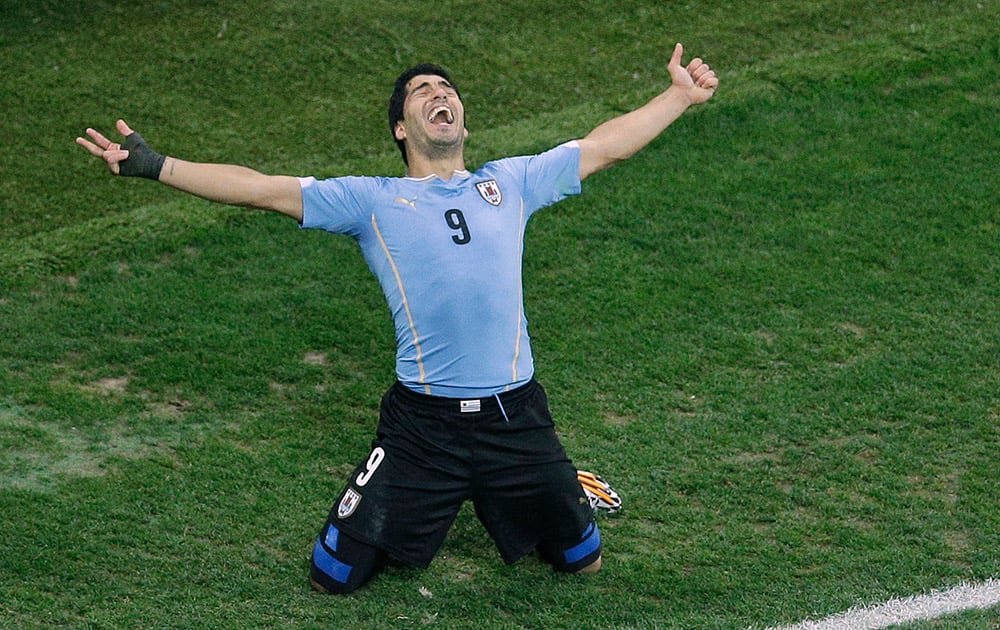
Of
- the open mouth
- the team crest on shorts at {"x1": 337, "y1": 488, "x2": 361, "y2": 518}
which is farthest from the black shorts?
the open mouth

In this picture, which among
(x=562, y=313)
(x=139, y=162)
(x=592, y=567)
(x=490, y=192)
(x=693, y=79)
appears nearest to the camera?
(x=139, y=162)

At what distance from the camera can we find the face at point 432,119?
575 centimetres

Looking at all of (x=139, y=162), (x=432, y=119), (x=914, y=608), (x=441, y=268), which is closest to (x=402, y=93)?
(x=432, y=119)

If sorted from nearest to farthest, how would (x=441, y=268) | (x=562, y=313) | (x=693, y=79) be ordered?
(x=441, y=268) → (x=693, y=79) → (x=562, y=313)

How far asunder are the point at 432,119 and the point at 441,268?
67cm

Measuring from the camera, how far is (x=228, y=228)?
9227 mm

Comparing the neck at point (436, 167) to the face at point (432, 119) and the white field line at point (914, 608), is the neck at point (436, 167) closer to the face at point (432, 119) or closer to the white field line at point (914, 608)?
the face at point (432, 119)

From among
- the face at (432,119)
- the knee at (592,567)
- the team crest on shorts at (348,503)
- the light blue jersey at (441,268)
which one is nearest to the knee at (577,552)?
the knee at (592,567)

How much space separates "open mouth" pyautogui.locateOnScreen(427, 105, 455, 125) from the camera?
5.76m

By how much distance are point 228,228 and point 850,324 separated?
409cm

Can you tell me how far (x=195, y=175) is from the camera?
5363 millimetres

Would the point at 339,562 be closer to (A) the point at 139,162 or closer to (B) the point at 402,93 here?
(A) the point at 139,162

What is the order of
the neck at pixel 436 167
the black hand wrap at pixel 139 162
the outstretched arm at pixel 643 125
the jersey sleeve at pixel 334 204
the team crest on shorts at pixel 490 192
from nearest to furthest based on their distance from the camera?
the black hand wrap at pixel 139 162 → the jersey sleeve at pixel 334 204 → the team crest on shorts at pixel 490 192 → the neck at pixel 436 167 → the outstretched arm at pixel 643 125

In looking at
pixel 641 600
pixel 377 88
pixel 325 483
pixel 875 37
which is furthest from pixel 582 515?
pixel 875 37
